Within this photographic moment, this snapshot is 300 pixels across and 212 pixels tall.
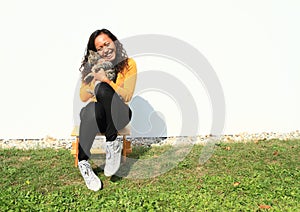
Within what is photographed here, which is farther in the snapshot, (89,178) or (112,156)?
(112,156)

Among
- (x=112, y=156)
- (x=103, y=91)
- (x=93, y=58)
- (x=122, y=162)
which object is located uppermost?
(x=93, y=58)

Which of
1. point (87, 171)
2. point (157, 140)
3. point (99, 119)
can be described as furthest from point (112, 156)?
point (157, 140)

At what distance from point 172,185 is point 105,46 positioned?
172cm

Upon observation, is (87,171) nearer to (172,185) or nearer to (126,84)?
(172,185)

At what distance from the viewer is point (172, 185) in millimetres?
3775

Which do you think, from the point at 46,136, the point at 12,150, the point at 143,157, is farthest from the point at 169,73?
the point at 12,150

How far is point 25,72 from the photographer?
5629 millimetres

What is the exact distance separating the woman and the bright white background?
4.99 feet

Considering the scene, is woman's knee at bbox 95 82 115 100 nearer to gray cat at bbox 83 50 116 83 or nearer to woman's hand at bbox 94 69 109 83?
woman's hand at bbox 94 69 109 83

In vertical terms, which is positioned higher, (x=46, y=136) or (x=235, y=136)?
(x=235, y=136)

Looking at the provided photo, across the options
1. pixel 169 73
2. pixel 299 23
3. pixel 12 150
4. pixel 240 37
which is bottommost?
pixel 12 150

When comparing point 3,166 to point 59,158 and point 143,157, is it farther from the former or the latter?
point 143,157

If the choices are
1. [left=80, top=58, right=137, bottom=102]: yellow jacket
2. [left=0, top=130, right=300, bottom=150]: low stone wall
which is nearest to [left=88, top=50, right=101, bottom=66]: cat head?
[left=80, top=58, right=137, bottom=102]: yellow jacket

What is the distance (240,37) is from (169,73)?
1.28 meters
